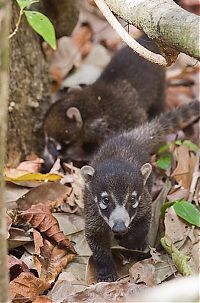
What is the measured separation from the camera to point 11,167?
5.54 meters

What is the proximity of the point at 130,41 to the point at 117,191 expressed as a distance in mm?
1026

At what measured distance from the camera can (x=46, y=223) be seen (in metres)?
4.52

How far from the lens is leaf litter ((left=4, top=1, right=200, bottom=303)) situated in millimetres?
3924

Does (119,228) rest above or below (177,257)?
above

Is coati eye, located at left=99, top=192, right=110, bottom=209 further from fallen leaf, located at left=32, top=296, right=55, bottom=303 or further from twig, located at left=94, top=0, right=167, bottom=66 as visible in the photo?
twig, located at left=94, top=0, right=167, bottom=66

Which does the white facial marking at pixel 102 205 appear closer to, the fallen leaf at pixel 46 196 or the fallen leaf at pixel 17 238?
the fallen leaf at pixel 17 238

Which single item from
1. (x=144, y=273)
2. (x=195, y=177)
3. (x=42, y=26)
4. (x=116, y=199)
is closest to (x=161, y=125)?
(x=195, y=177)

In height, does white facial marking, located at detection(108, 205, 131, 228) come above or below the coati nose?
below

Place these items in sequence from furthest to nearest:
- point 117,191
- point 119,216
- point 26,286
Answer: point 117,191
point 119,216
point 26,286

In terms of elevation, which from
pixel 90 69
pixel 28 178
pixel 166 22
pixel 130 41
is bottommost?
pixel 90 69

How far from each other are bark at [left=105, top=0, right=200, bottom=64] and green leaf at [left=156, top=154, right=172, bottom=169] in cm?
191

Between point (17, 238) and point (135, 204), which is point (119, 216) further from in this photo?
point (17, 238)

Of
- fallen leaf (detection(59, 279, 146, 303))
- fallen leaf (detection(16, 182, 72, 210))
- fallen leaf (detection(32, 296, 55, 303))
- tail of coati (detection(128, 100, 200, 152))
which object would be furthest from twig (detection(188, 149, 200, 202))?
fallen leaf (detection(32, 296, 55, 303))

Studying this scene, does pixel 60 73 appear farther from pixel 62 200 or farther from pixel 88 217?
pixel 88 217
